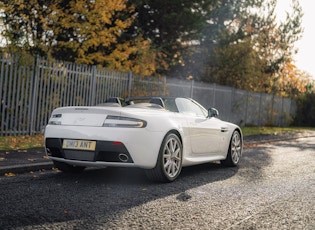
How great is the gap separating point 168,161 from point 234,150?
8.76ft

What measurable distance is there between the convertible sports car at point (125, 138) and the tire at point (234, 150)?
1.60 meters

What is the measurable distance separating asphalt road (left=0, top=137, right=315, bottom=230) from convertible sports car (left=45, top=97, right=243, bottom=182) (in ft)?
1.05

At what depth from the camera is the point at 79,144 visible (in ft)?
20.1

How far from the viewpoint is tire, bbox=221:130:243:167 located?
8602 mm

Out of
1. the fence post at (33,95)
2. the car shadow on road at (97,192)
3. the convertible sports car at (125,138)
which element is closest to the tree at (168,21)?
the fence post at (33,95)

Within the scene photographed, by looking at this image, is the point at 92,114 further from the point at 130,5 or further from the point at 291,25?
the point at 291,25

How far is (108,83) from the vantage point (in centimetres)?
1447

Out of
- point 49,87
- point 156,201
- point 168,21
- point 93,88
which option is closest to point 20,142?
point 49,87

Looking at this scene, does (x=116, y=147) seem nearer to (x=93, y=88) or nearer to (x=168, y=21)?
(x=93, y=88)

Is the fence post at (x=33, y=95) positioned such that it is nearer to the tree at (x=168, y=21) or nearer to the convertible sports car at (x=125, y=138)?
the convertible sports car at (x=125, y=138)

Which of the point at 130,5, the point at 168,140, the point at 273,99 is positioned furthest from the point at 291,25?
the point at 168,140

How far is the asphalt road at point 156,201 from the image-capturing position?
4281 millimetres

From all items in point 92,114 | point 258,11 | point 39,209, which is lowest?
point 39,209

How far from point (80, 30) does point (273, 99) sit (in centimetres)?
1642
